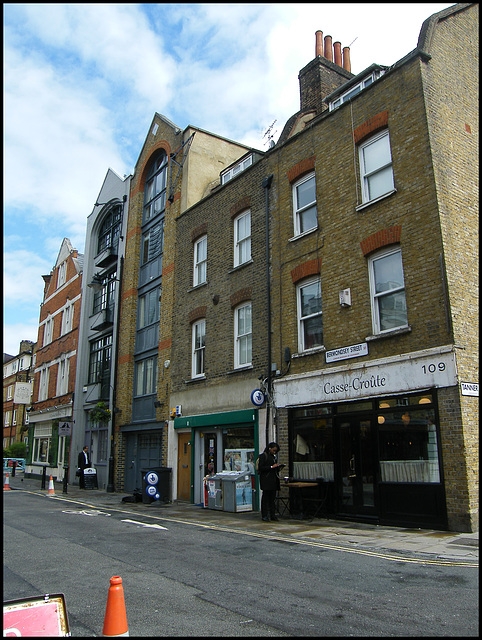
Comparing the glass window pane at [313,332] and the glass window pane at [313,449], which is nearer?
the glass window pane at [313,449]

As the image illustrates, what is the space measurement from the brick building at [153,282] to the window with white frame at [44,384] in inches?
452

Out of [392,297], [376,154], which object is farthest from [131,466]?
[376,154]

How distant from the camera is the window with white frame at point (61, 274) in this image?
1336 inches

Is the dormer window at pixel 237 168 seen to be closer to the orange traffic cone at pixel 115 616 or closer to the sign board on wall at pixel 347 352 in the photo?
the sign board on wall at pixel 347 352

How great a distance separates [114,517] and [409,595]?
9.64 m

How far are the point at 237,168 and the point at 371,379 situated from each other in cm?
1183

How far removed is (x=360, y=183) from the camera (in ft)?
42.7

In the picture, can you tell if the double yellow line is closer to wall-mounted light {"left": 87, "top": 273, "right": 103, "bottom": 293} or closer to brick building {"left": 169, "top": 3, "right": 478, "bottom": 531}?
brick building {"left": 169, "top": 3, "right": 478, "bottom": 531}

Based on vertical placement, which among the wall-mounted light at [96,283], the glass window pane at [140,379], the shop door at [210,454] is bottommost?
the shop door at [210,454]

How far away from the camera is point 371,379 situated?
11.6 metres

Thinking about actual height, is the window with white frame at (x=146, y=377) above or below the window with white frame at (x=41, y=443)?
above

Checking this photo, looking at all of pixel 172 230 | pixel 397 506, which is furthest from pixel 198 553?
pixel 172 230

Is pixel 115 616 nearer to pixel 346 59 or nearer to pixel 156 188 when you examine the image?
pixel 346 59

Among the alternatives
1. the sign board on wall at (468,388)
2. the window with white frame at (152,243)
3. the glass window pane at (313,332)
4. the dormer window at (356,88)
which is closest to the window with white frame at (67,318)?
the window with white frame at (152,243)
